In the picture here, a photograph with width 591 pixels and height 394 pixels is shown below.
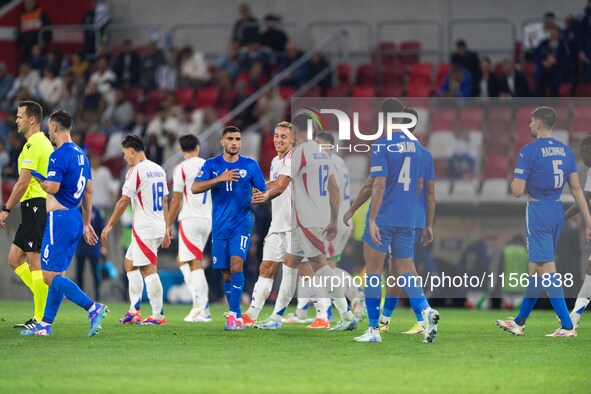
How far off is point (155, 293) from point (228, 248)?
5.33ft

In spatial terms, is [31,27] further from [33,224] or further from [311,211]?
[311,211]

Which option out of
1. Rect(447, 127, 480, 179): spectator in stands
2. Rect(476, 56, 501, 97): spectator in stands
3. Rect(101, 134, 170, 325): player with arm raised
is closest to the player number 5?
Rect(101, 134, 170, 325): player with arm raised

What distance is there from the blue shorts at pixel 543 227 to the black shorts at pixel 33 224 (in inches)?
220

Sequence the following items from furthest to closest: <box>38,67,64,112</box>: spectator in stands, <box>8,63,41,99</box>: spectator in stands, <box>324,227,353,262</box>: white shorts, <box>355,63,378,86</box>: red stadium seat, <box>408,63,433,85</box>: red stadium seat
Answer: <box>8,63,41,99</box>: spectator in stands, <box>38,67,64,112</box>: spectator in stands, <box>355,63,378,86</box>: red stadium seat, <box>408,63,433,85</box>: red stadium seat, <box>324,227,353,262</box>: white shorts

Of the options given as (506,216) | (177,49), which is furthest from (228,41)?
(506,216)

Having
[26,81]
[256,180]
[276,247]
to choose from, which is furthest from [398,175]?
[26,81]

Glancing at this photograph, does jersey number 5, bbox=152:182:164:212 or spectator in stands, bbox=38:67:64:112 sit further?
spectator in stands, bbox=38:67:64:112

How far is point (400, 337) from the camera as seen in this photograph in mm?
12789

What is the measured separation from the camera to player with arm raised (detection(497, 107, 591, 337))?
12.9 meters

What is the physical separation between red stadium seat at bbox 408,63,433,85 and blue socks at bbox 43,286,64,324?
13.4m

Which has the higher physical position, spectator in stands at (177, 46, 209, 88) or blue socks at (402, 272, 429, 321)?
spectator in stands at (177, 46, 209, 88)

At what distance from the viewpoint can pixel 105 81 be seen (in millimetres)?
26453

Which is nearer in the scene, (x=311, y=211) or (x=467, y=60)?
(x=311, y=211)

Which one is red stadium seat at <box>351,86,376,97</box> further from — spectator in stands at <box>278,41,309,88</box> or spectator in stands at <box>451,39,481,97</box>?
spectator in stands at <box>451,39,481,97</box>
